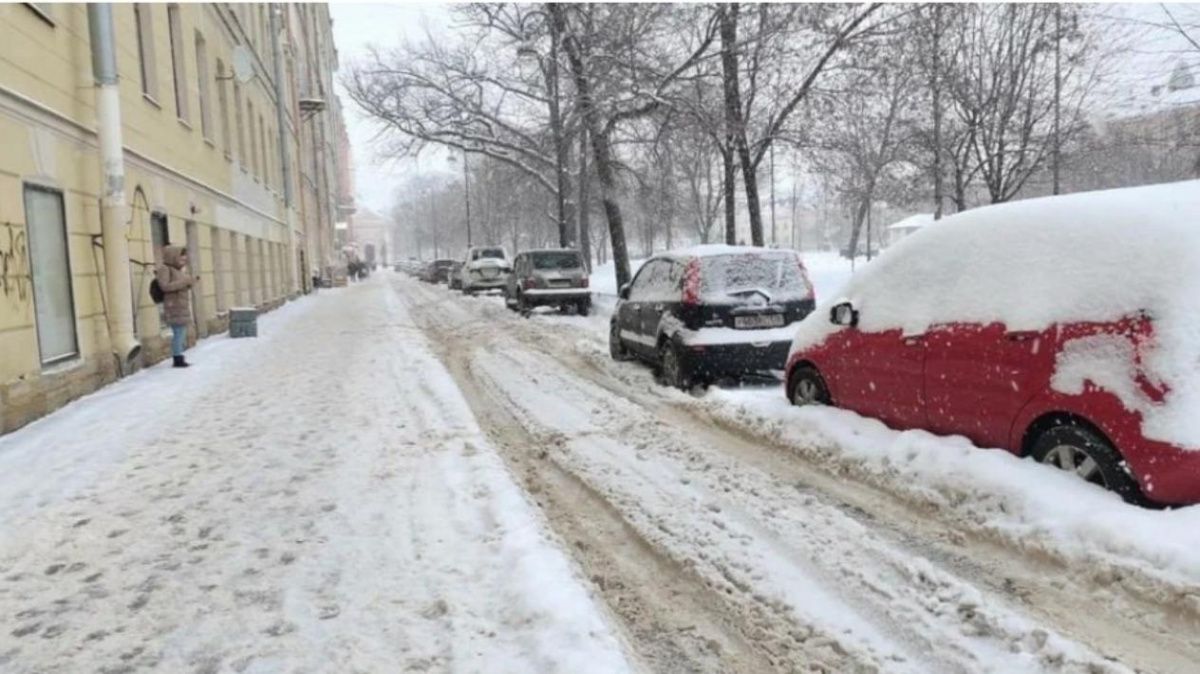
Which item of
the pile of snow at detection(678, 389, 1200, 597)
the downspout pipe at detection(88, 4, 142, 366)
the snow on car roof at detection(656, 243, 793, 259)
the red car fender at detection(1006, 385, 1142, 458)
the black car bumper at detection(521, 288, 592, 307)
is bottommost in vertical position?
the pile of snow at detection(678, 389, 1200, 597)

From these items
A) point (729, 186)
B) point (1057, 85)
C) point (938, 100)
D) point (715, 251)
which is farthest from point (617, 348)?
point (1057, 85)

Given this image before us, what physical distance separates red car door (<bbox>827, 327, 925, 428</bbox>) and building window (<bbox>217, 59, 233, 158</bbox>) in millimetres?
16378

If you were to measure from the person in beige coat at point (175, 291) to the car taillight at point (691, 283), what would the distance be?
705cm

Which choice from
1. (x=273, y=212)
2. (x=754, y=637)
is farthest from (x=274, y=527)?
(x=273, y=212)

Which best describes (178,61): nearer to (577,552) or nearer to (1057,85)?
(577,552)

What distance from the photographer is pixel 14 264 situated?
7367 mm

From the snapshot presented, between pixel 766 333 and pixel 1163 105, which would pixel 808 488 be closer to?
pixel 766 333

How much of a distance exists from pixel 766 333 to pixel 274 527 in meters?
5.43

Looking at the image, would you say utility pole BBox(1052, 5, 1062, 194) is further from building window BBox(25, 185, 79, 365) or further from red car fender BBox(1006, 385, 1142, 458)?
building window BBox(25, 185, 79, 365)

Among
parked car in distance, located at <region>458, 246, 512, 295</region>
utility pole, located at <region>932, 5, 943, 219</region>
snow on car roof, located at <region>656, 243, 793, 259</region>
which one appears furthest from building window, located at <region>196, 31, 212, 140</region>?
utility pole, located at <region>932, 5, 943, 219</region>

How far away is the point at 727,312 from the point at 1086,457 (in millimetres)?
4608

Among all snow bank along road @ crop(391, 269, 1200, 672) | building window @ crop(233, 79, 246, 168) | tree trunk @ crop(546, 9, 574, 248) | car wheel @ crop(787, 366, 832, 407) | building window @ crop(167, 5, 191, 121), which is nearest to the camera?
snow bank along road @ crop(391, 269, 1200, 672)

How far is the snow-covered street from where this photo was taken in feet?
10.2

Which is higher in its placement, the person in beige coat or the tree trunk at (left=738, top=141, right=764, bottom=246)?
the tree trunk at (left=738, top=141, right=764, bottom=246)
